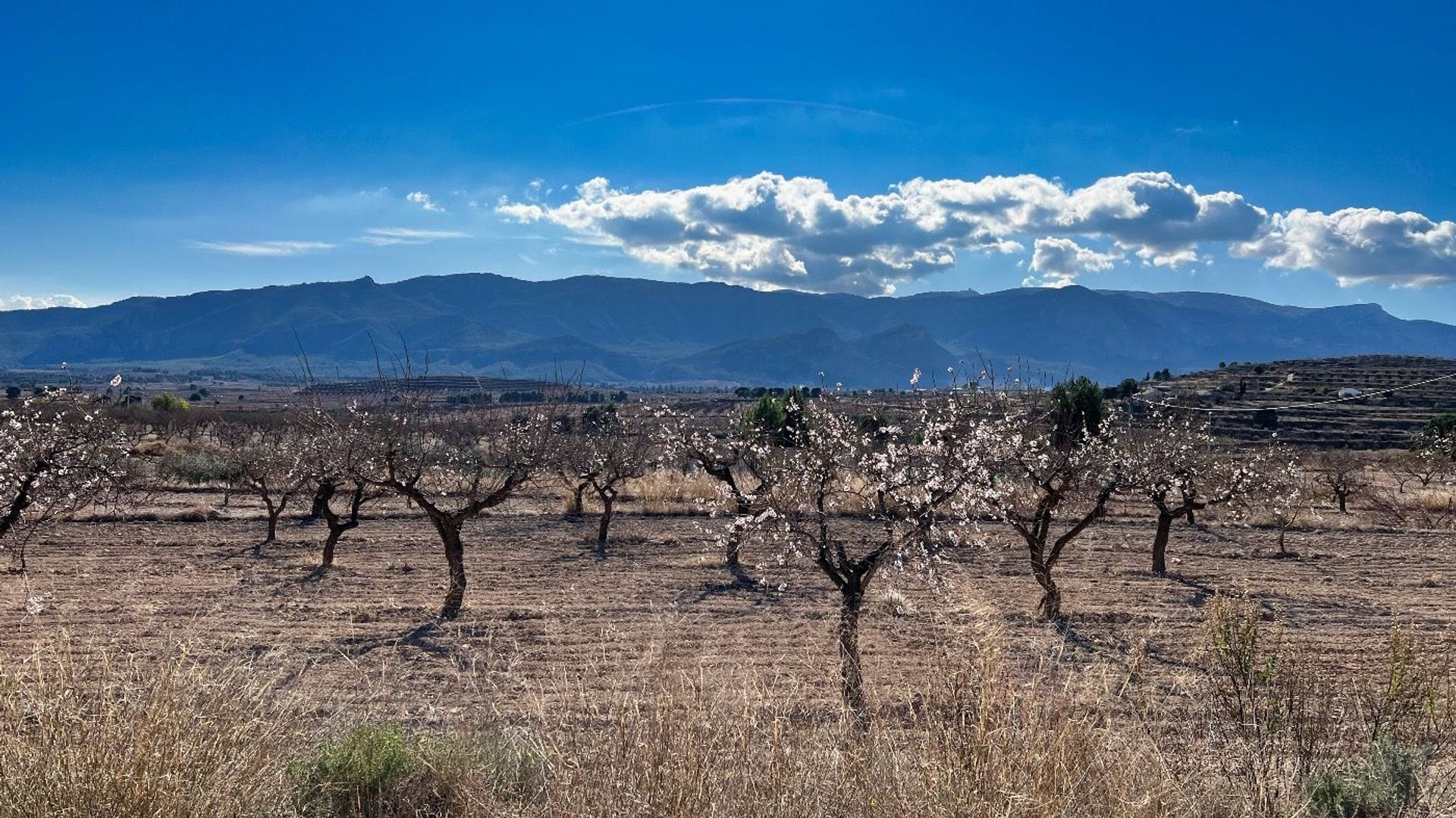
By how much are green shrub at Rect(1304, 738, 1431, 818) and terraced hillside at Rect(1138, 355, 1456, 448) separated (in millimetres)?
45828

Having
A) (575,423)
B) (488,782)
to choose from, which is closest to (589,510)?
(575,423)

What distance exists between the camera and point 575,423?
112 feet

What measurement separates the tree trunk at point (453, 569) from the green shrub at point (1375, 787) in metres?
12.4

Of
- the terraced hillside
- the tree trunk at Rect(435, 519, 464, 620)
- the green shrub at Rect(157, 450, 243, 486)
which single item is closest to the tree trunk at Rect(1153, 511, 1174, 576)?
the tree trunk at Rect(435, 519, 464, 620)

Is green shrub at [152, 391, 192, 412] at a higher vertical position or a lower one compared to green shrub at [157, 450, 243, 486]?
higher

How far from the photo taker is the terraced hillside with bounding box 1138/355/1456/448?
52312 millimetres

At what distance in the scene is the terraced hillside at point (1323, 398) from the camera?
5231 centimetres

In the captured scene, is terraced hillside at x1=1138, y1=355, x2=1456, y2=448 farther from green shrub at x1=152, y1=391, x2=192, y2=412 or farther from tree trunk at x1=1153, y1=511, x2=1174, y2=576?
green shrub at x1=152, y1=391, x2=192, y2=412

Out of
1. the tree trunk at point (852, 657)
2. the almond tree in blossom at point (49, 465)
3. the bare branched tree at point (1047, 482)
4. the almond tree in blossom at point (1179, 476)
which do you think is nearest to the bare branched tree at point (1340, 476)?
the almond tree in blossom at point (1179, 476)

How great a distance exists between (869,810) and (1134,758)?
4.71ft

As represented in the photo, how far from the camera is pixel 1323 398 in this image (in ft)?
204

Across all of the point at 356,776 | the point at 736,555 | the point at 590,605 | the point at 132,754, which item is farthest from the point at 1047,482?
the point at 132,754

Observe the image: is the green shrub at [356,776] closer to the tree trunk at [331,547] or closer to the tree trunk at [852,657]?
the tree trunk at [852,657]

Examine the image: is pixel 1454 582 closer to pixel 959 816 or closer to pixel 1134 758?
pixel 1134 758
